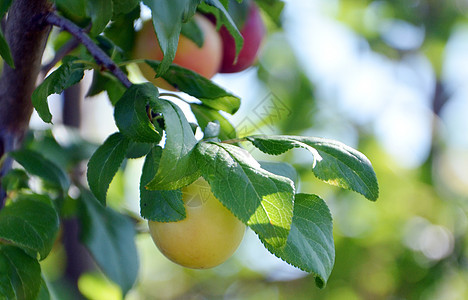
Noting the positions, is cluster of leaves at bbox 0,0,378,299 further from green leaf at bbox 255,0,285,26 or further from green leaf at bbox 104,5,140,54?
green leaf at bbox 255,0,285,26

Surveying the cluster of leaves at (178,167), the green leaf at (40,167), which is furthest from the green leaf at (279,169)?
the green leaf at (40,167)

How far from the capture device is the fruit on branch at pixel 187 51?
0.63 metres

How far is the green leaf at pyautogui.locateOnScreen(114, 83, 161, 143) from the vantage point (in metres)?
0.43

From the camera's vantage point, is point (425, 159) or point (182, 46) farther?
point (425, 159)

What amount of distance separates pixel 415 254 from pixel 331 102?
1.76 ft

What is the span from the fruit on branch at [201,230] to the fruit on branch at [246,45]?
0.35 meters

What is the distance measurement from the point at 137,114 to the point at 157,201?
0.22 ft

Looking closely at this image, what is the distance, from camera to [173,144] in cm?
36

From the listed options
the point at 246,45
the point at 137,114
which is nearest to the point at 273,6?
the point at 246,45

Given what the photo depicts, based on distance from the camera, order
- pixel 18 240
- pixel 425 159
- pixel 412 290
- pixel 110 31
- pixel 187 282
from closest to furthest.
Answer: pixel 18 240
pixel 110 31
pixel 412 290
pixel 425 159
pixel 187 282

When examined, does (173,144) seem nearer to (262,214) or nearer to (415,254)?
(262,214)

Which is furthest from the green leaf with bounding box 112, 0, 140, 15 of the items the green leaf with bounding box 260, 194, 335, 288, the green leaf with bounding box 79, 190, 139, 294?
the green leaf with bounding box 79, 190, 139, 294

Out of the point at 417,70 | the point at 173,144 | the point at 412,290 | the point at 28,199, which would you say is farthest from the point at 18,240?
the point at 417,70

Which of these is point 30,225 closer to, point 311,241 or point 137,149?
point 137,149
